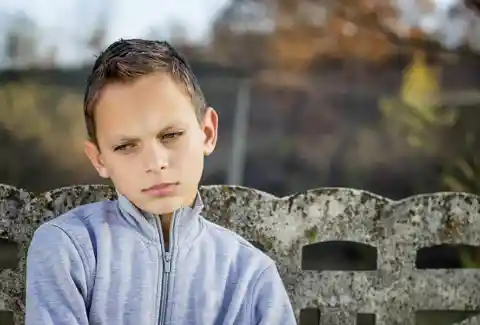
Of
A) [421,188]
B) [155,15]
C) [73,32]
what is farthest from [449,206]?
[73,32]

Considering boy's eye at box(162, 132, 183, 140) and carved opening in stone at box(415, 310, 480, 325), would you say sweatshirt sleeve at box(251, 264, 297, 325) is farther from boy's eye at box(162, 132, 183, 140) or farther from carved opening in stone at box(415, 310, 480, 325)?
carved opening in stone at box(415, 310, 480, 325)

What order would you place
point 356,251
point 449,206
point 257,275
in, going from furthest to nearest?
1. point 356,251
2. point 449,206
3. point 257,275

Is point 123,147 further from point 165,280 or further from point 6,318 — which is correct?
point 6,318

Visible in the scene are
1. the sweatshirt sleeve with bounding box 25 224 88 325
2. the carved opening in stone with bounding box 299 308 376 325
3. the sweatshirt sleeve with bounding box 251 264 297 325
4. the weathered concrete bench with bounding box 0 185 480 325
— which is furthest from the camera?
the carved opening in stone with bounding box 299 308 376 325

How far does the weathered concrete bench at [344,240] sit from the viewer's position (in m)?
1.32

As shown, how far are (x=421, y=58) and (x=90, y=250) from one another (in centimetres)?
86

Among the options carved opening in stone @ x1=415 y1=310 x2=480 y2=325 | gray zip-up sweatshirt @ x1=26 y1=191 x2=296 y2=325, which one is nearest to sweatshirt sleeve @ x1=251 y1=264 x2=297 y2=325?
gray zip-up sweatshirt @ x1=26 y1=191 x2=296 y2=325

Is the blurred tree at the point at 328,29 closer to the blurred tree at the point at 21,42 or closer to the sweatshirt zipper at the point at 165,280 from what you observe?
the blurred tree at the point at 21,42

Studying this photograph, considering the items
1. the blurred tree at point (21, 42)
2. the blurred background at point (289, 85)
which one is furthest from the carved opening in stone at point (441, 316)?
the blurred tree at point (21, 42)

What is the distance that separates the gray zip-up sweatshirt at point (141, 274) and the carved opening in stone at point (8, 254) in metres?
0.24

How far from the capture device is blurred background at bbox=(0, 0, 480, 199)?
143cm

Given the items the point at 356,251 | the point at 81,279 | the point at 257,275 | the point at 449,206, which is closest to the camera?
the point at 81,279

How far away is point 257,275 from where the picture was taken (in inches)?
47.3

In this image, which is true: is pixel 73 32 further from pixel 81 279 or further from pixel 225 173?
pixel 81 279
